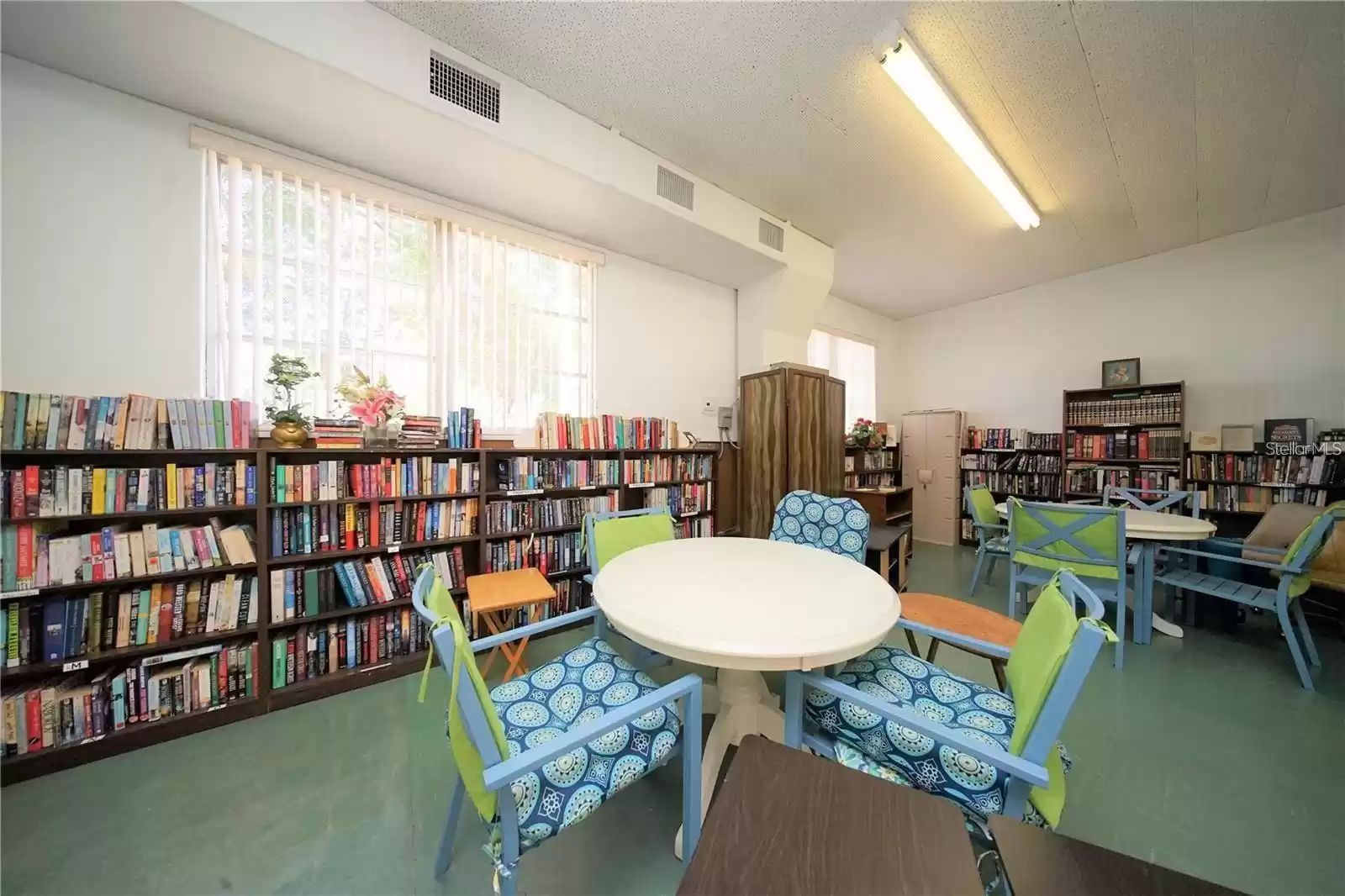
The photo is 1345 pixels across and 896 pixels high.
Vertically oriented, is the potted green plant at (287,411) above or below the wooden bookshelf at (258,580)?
above

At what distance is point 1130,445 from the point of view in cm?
416

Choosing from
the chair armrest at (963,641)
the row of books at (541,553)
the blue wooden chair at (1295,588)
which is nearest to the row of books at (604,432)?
the row of books at (541,553)

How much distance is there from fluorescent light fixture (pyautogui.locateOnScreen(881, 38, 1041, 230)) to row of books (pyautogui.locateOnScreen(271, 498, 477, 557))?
3197mm

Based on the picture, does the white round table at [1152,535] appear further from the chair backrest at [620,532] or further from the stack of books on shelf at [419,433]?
the stack of books on shelf at [419,433]

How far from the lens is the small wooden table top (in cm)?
A: 203

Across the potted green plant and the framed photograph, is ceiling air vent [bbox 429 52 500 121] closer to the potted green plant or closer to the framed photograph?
the potted green plant

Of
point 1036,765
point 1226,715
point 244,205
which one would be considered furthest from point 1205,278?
point 244,205

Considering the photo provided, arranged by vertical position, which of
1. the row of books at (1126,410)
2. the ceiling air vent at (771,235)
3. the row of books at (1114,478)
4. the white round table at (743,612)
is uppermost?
the ceiling air vent at (771,235)

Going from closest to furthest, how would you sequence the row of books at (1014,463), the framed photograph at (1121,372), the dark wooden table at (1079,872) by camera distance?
the dark wooden table at (1079,872), the framed photograph at (1121,372), the row of books at (1014,463)

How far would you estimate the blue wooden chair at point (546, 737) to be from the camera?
3.00 ft

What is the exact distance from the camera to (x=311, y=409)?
Result: 2361 mm

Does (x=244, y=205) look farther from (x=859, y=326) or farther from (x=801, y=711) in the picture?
(x=859, y=326)

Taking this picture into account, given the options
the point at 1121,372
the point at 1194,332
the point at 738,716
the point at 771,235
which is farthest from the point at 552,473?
the point at 1194,332

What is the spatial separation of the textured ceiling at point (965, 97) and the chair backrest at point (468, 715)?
2.47 metres
